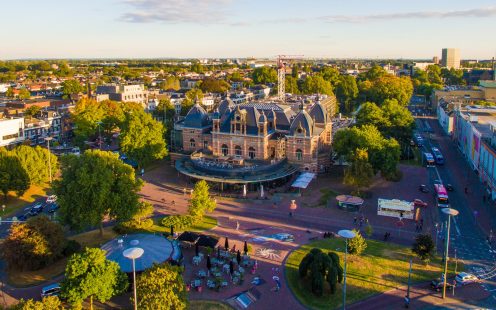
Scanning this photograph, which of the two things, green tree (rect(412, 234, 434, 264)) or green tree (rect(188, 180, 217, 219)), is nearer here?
green tree (rect(412, 234, 434, 264))

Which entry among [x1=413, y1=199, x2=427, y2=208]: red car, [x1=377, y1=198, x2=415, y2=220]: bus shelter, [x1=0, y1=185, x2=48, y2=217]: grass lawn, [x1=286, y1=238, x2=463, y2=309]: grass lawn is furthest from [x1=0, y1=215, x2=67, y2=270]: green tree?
[x1=413, y1=199, x2=427, y2=208]: red car

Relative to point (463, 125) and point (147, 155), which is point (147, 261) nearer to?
point (147, 155)

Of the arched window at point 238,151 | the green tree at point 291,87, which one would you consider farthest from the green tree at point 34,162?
the green tree at point 291,87

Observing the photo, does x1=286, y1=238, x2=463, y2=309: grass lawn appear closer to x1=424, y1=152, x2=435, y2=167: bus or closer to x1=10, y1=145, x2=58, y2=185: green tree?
x1=424, y1=152, x2=435, y2=167: bus

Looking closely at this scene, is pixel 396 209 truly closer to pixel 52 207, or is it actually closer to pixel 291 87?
pixel 52 207

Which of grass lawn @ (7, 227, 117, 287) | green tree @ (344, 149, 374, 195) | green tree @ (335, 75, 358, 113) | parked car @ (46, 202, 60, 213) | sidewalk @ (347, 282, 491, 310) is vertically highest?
green tree @ (335, 75, 358, 113)

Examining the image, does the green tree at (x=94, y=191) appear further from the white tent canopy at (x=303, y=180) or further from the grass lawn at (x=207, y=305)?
the white tent canopy at (x=303, y=180)
